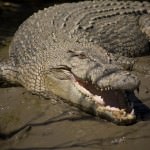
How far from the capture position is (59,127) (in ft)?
14.0

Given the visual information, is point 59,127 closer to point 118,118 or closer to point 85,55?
point 118,118

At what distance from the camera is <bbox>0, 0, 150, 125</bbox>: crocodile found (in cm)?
425

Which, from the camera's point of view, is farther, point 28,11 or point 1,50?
point 28,11

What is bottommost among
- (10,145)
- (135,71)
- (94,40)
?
(10,145)

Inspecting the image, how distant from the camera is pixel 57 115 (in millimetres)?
Answer: 4504

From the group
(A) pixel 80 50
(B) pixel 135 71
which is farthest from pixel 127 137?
(B) pixel 135 71

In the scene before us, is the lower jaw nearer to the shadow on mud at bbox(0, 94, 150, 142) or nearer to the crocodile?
the crocodile

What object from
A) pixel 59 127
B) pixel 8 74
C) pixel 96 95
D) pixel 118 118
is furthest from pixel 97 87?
pixel 8 74

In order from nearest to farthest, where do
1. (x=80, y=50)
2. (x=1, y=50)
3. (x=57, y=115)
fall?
(x=57, y=115), (x=80, y=50), (x=1, y=50)

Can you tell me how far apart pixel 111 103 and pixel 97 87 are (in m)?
0.21

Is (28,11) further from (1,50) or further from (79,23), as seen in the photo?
(79,23)

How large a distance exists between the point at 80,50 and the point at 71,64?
0.30 metres

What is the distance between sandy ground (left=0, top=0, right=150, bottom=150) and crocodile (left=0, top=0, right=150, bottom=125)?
0.11 m

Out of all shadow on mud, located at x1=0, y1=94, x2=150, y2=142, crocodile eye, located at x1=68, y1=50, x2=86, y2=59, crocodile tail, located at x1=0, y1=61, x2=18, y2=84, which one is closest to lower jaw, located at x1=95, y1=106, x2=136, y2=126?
shadow on mud, located at x1=0, y1=94, x2=150, y2=142
